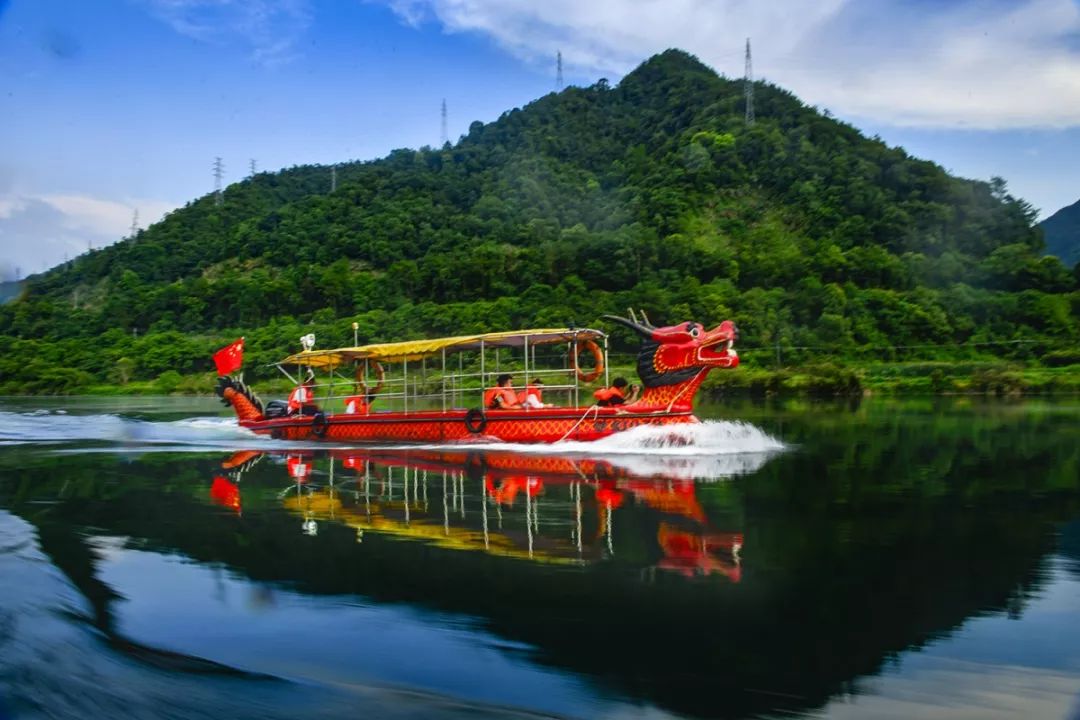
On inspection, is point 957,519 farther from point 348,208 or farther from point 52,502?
point 348,208

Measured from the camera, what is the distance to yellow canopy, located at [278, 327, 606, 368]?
19.9 meters

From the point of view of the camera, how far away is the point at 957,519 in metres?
9.94

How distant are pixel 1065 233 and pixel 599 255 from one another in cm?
5984

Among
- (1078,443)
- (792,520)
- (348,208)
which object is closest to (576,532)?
(792,520)

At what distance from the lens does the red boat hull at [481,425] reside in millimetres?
18625

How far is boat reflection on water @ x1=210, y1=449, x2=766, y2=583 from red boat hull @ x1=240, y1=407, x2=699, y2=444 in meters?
1.64

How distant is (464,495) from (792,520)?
14.9ft

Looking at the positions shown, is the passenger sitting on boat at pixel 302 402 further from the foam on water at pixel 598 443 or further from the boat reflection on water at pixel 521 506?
the boat reflection on water at pixel 521 506

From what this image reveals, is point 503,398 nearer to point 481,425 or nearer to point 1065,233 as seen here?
point 481,425

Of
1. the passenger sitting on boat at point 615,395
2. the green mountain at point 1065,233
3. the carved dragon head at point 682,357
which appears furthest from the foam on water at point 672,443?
the green mountain at point 1065,233

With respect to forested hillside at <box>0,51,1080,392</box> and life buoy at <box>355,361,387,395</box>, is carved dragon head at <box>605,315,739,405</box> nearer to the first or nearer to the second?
life buoy at <box>355,361,387,395</box>

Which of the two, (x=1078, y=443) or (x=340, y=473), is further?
(x=1078, y=443)

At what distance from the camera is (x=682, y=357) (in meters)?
18.4

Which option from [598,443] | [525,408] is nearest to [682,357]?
[598,443]
